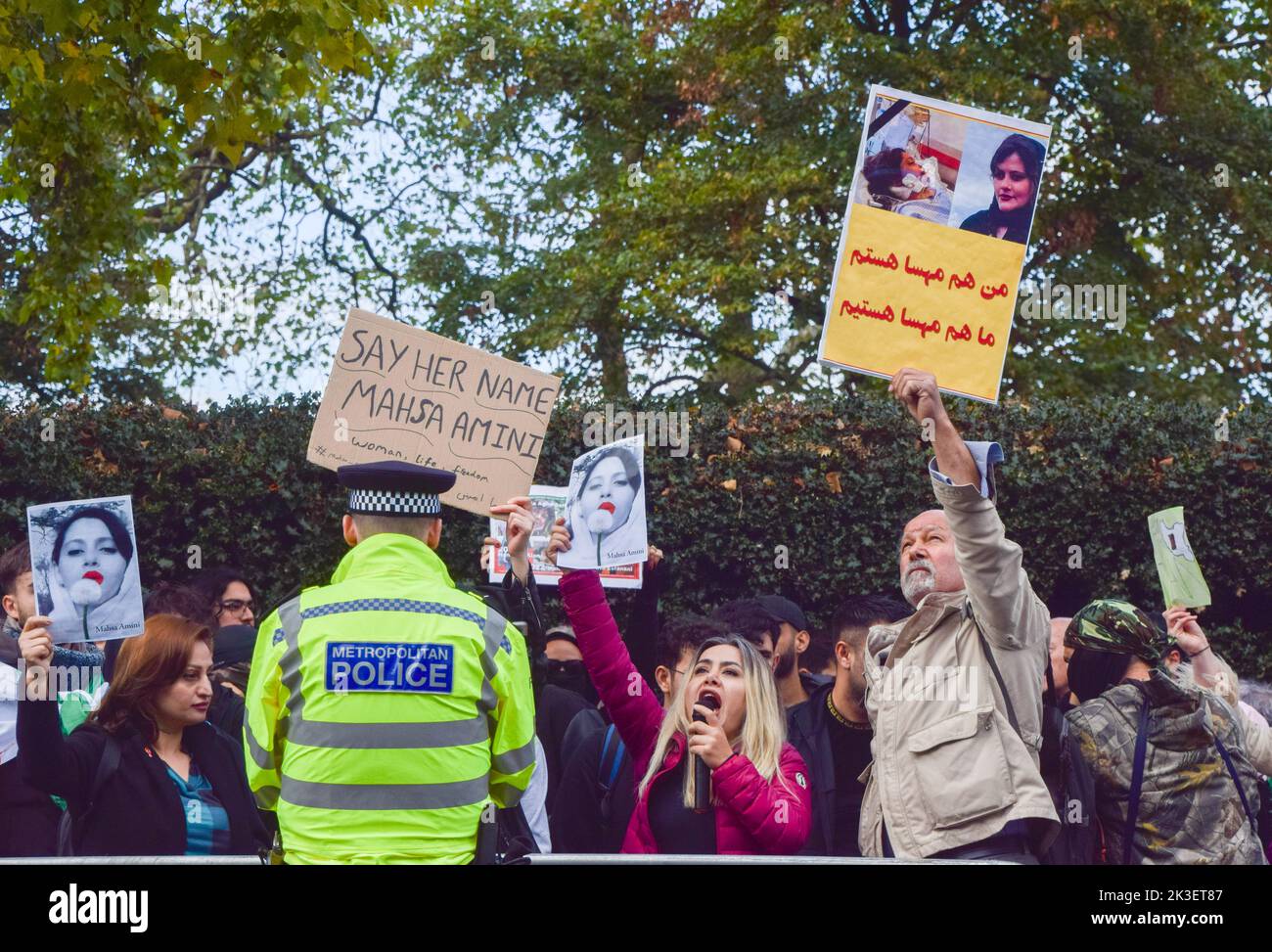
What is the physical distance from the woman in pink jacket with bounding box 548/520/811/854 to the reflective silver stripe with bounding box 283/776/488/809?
3.83 ft

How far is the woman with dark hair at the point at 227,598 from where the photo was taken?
19.7 ft

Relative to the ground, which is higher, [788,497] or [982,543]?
[788,497]

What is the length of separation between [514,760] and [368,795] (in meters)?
0.38

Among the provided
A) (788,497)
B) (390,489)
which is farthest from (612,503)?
(788,497)

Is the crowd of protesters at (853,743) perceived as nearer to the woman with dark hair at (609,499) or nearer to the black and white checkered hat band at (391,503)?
the woman with dark hair at (609,499)

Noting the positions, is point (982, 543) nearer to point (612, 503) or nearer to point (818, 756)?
point (818, 756)

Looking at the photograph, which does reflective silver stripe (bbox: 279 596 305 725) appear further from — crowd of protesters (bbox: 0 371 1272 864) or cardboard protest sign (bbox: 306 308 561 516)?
cardboard protest sign (bbox: 306 308 561 516)

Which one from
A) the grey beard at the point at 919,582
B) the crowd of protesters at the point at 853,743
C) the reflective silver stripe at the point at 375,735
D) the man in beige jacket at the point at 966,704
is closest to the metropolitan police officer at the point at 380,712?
the reflective silver stripe at the point at 375,735

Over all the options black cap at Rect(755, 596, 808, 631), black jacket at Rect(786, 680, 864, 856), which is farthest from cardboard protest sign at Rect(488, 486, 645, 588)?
black jacket at Rect(786, 680, 864, 856)

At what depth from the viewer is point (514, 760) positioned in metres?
3.26

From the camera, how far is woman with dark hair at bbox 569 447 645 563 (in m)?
5.09

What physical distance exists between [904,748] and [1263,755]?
1721 millimetres

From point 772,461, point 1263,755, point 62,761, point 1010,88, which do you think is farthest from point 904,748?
point 1010,88

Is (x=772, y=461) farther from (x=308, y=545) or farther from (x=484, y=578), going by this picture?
(x=308, y=545)
